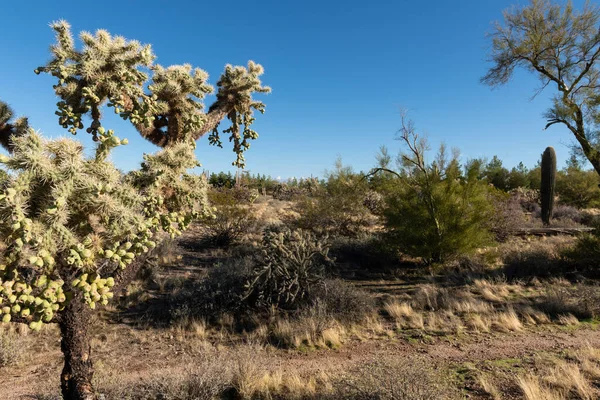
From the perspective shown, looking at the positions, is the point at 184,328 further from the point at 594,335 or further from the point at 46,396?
the point at 594,335

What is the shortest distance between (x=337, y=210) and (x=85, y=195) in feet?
46.9

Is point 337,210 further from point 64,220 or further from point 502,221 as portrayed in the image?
point 64,220

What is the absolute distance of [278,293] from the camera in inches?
321

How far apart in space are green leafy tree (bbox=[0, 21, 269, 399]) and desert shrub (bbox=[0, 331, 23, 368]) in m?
3.80

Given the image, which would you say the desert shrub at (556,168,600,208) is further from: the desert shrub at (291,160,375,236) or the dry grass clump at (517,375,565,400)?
the dry grass clump at (517,375,565,400)

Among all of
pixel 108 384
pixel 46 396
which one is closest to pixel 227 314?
pixel 108 384

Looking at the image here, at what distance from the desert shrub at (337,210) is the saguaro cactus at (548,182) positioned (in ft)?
38.2

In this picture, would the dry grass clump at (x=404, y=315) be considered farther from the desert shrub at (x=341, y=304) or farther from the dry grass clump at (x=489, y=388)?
the dry grass clump at (x=489, y=388)

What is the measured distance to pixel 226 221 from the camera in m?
14.9

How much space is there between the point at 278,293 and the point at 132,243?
5957mm

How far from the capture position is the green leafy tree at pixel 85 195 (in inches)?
95.4

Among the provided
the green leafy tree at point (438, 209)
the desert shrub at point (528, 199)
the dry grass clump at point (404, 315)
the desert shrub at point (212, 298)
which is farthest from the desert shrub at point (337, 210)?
the desert shrub at point (528, 199)

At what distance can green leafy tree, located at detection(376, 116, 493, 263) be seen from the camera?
10484 millimetres

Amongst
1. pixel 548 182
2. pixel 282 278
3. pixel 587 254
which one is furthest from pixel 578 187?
pixel 282 278
